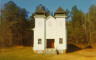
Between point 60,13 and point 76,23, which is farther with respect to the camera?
point 76,23

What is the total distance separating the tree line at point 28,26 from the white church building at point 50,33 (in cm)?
1512

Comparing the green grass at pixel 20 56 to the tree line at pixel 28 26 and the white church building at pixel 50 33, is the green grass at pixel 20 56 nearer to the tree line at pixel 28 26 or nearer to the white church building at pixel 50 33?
the white church building at pixel 50 33

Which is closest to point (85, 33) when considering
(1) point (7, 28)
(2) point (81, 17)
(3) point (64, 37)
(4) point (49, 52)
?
(2) point (81, 17)

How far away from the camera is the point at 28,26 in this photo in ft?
124

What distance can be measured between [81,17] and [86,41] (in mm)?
9683

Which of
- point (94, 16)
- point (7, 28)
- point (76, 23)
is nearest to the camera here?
point (7, 28)

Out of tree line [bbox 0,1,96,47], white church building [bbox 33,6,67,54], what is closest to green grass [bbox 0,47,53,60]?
white church building [bbox 33,6,67,54]

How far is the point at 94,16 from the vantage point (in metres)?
34.2

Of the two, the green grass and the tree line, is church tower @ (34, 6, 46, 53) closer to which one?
the green grass

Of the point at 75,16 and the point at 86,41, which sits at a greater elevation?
the point at 75,16

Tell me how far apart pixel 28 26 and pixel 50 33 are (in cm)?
1979

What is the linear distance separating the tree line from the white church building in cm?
1512

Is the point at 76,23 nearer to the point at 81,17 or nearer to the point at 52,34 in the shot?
the point at 81,17

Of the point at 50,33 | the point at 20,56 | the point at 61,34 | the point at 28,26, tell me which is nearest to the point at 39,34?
the point at 50,33
